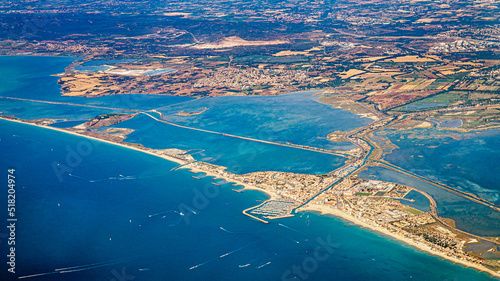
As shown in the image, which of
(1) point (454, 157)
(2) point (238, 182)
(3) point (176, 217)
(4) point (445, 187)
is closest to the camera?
(3) point (176, 217)

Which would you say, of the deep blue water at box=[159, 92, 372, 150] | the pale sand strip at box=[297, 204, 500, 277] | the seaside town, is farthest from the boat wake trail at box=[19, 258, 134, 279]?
the deep blue water at box=[159, 92, 372, 150]

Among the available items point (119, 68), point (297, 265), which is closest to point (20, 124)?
point (119, 68)

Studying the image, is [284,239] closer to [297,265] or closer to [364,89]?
[297,265]

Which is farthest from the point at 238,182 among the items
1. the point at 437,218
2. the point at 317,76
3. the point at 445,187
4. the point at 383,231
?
the point at 317,76

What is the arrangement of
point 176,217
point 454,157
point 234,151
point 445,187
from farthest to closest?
1. point 234,151
2. point 454,157
3. point 445,187
4. point 176,217

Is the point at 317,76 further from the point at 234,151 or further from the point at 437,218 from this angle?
the point at 437,218

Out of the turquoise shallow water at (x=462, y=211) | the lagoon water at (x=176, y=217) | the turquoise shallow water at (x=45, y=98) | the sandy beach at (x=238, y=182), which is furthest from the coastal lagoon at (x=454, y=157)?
the turquoise shallow water at (x=45, y=98)
